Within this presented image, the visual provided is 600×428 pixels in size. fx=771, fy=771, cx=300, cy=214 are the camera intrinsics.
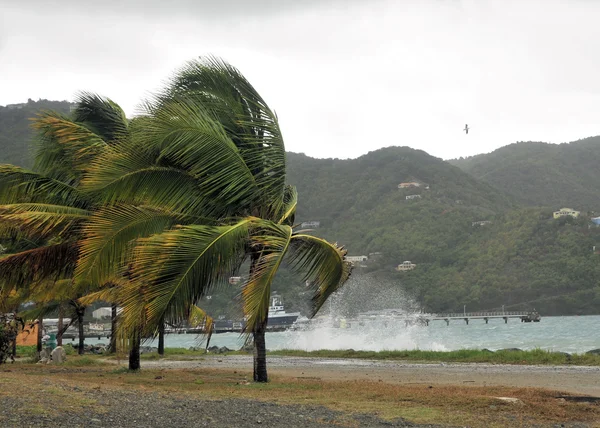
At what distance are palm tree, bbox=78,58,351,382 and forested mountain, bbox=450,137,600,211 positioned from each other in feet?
479

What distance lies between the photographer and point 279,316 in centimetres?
11131

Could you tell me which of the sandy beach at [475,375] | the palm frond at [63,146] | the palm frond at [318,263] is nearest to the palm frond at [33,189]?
the palm frond at [63,146]

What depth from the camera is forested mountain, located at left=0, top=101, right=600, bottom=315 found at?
107625mm

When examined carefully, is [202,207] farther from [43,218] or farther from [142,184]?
[43,218]

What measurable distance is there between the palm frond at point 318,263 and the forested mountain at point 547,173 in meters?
146

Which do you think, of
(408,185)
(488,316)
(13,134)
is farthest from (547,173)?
(13,134)

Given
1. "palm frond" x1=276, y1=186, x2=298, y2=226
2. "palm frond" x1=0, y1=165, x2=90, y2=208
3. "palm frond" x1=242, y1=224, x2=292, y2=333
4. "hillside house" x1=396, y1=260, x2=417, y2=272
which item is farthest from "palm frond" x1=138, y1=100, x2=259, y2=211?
"hillside house" x1=396, y1=260, x2=417, y2=272

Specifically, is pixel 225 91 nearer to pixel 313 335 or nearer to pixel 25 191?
pixel 25 191

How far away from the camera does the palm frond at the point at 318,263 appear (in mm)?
15203

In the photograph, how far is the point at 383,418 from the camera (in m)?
10.4

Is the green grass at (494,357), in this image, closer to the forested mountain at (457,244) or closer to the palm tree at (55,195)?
the palm tree at (55,195)

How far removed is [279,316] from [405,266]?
64.2ft

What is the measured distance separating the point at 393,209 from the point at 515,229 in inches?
869

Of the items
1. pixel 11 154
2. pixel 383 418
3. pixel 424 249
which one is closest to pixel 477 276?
pixel 424 249
